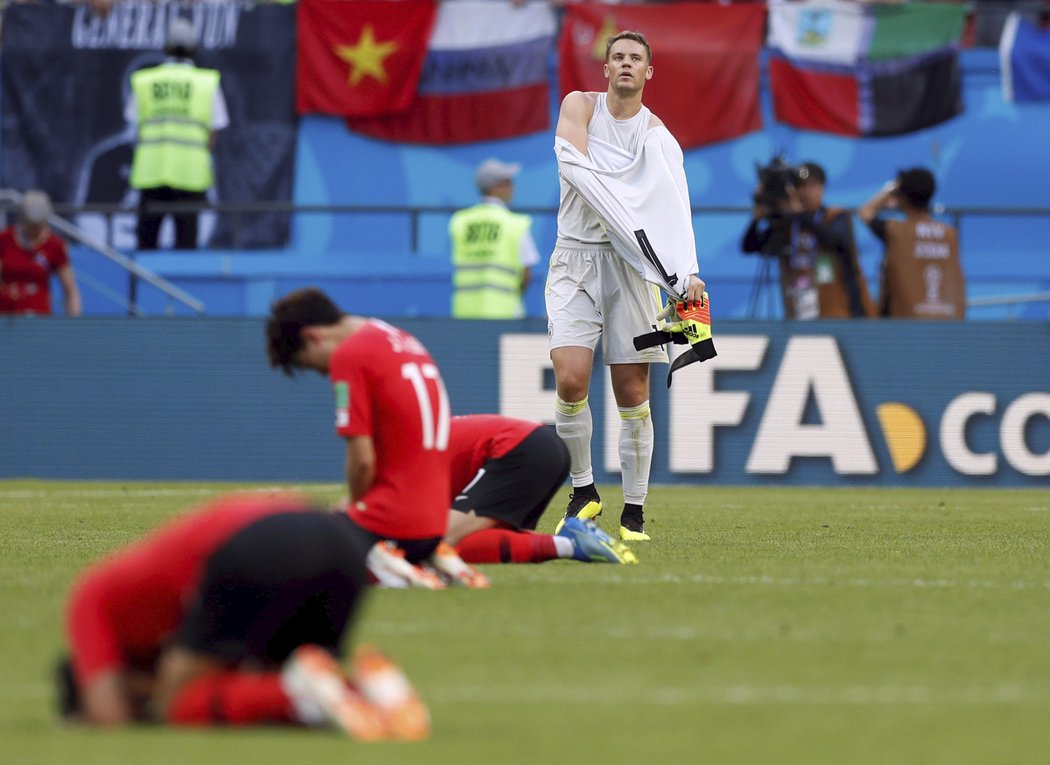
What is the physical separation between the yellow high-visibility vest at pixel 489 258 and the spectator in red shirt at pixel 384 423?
28.3ft

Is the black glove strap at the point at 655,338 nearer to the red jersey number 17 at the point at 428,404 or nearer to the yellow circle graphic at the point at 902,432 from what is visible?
the red jersey number 17 at the point at 428,404

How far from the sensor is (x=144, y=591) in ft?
14.7

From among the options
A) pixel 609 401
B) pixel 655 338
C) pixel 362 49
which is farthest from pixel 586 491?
pixel 362 49

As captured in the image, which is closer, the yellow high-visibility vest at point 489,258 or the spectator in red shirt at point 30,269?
the yellow high-visibility vest at point 489,258

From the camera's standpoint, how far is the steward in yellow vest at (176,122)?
1717 centimetres

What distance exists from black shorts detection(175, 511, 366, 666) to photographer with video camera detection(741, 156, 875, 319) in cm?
982

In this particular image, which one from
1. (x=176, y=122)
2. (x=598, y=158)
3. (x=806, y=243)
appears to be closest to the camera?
(x=598, y=158)

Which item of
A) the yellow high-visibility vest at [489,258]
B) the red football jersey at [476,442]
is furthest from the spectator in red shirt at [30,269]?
the red football jersey at [476,442]

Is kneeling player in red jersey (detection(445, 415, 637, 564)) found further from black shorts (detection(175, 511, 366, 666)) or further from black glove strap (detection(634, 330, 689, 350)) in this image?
black shorts (detection(175, 511, 366, 666))

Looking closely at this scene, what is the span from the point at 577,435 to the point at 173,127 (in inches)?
338

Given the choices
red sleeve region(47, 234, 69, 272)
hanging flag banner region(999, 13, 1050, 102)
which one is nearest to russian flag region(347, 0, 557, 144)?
hanging flag banner region(999, 13, 1050, 102)

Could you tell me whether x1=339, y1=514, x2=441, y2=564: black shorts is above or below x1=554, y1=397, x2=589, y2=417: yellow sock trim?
below

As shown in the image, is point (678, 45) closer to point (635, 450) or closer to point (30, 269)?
point (30, 269)

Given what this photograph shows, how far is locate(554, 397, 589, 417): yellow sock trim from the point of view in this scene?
976 cm
